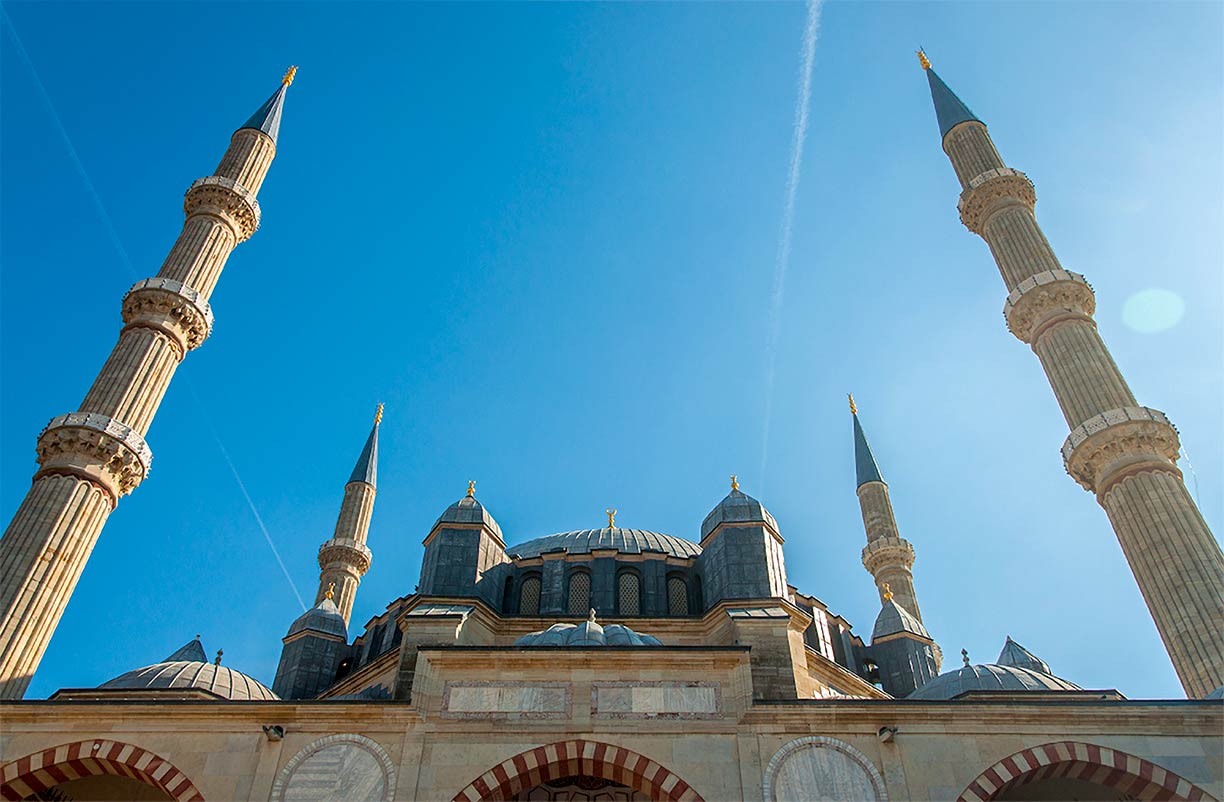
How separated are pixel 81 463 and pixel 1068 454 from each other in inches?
734

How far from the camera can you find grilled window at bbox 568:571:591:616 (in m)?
17.1

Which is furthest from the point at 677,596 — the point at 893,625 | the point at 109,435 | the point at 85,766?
the point at 109,435

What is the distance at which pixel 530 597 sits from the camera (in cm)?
1741

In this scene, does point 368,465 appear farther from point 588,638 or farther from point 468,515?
point 588,638

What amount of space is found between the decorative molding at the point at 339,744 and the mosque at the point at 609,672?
25 millimetres

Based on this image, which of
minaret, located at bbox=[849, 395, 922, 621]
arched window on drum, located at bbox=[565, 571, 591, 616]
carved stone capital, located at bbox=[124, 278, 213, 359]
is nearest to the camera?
arched window on drum, located at bbox=[565, 571, 591, 616]

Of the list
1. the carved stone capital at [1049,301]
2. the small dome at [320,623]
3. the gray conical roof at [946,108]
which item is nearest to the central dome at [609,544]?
the small dome at [320,623]

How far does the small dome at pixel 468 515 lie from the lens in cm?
1706

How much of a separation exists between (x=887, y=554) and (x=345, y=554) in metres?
15.6

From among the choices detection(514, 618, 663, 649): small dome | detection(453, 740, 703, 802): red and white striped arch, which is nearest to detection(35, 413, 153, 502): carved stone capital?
detection(514, 618, 663, 649): small dome

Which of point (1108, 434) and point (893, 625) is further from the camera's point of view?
point (893, 625)

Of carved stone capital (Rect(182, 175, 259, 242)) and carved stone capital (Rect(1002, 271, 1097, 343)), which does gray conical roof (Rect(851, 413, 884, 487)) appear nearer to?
carved stone capital (Rect(1002, 271, 1097, 343))

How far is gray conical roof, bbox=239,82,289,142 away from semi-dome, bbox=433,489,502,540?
13.0 m

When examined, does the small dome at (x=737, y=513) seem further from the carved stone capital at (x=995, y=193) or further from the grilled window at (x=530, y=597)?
the carved stone capital at (x=995, y=193)
